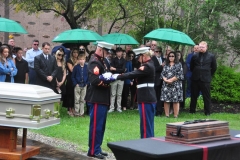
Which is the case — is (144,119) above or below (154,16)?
below

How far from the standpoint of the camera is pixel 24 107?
187 inches

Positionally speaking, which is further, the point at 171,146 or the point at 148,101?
the point at 148,101

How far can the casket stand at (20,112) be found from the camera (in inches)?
185

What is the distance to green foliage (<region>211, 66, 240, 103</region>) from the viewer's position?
627 inches

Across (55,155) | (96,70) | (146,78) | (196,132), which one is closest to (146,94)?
(146,78)

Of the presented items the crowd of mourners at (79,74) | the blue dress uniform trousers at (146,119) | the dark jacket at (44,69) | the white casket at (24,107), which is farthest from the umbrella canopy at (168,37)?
the white casket at (24,107)

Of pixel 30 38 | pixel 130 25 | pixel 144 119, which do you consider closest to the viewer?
pixel 144 119

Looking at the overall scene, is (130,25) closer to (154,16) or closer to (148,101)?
(154,16)

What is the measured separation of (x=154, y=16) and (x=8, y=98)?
39.8 ft

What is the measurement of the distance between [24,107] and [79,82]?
301 inches

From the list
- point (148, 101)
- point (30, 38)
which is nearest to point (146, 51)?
point (148, 101)

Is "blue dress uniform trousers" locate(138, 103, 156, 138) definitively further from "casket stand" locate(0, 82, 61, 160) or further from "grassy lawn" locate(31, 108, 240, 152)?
"casket stand" locate(0, 82, 61, 160)

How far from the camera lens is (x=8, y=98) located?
475 centimetres

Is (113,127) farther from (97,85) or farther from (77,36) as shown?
(77,36)
